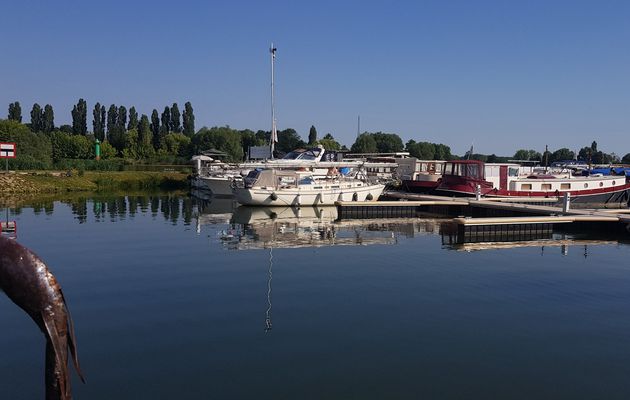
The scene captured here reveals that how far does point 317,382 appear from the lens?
29.7 ft

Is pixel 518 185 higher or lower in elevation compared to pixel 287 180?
lower

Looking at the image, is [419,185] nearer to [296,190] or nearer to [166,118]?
[296,190]

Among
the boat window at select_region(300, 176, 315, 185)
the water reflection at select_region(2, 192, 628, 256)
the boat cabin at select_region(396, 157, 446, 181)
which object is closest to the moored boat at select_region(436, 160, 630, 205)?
the boat cabin at select_region(396, 157, 446, 181)

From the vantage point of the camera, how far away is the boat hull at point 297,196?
4028cm

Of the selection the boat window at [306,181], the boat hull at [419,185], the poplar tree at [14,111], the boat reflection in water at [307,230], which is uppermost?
the poplar tree at [14,111]

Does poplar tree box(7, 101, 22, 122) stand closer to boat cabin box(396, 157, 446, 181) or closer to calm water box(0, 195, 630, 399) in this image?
boat cabin box(396, 157, 446, 181)

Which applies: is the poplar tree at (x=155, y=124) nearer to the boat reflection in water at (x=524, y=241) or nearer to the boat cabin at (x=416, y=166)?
the boat cabin at (x=416, y=166)

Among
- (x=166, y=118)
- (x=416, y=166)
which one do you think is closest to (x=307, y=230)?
(x=416, y=166)

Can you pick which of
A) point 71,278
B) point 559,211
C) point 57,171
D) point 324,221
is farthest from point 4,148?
point 57,171

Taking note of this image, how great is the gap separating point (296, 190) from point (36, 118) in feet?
303

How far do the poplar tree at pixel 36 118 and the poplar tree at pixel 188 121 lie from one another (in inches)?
1153

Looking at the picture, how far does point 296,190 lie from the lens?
134 feet

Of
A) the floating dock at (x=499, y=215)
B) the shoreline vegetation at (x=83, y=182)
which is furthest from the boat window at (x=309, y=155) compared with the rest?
the shoreline vegetation at (x=83, y=182)

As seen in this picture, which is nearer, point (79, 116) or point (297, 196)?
point (297, 196)
